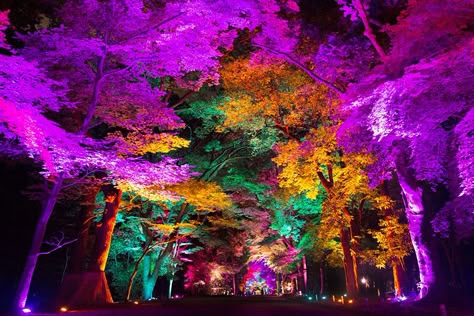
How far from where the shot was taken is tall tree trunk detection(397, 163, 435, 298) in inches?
429

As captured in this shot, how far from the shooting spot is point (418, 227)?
37.1 feet

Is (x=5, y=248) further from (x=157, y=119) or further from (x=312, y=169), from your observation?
(x=312, y=169)

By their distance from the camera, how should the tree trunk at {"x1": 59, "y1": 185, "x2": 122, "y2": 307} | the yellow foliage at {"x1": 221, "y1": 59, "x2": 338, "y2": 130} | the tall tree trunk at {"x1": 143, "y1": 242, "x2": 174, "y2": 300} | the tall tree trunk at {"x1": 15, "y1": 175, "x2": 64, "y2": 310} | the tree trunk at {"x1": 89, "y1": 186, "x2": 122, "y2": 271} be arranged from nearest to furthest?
the tall tree trunk at {"x1": 15, "y1": 175, "x2": 64, "y2": 310}
the tree trunk at {"x1": 59, "y1": 185, "x2": 122, "y2": 307}
the tree trunk at {"x1": 89, "y1": 186, "x2": 122, "y2": 271}
the yellow foliage at {"x1": 221, "y1": 59, "x2": 338, "y2": 130}
the tall tree trunk at {"x1": 143, "y1": 242, "x2": 174, "y2": 300}

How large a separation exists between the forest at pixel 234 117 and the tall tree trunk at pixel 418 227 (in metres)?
0.04

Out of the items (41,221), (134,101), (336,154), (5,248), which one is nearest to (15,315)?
(41,221)

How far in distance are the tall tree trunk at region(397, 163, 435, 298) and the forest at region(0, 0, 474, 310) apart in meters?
0.04

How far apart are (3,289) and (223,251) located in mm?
16686

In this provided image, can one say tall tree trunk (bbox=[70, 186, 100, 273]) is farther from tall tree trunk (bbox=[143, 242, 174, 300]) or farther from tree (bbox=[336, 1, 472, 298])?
tree (bbox=[336, 1, 472, 298])

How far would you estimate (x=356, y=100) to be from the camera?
31.5 ft

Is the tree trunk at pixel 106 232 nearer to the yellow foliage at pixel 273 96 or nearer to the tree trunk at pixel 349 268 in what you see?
the yellow foliage at pixel 273 96

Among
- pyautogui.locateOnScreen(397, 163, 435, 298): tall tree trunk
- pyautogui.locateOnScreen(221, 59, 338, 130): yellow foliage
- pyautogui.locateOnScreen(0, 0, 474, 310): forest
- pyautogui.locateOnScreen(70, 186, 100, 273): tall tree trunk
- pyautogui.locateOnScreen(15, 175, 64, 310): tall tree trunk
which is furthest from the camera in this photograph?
pyautogui.locateOnScreen(221, 59, 338, 130): yellow foliage

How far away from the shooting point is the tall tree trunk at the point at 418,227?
10891 mm

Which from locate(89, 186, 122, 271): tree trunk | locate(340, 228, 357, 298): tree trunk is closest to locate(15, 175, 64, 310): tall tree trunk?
locate(89, 186, 122, 271): tree trunk

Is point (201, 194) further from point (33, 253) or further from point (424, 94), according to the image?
point (424, 94)
